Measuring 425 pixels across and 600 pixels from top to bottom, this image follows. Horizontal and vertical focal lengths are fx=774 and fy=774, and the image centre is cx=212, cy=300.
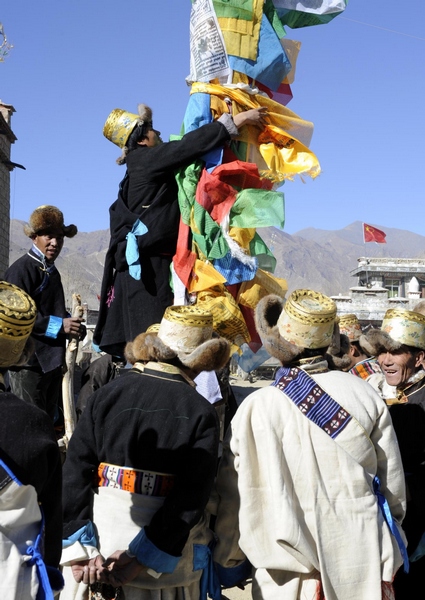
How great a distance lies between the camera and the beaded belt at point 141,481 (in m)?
3.21

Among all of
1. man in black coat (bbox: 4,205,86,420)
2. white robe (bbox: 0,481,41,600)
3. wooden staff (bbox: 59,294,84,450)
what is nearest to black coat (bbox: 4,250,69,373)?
man in black coat (bbox: 4,205,86,420)

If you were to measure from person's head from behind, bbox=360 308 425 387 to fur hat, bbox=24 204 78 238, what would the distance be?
90.8 inches

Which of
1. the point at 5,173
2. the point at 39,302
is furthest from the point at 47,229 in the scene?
the point at 5,173

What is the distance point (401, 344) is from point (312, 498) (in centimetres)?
113

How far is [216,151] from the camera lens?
4.76m

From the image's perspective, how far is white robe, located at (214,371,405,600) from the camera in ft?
10.2

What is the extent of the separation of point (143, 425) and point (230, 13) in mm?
2946

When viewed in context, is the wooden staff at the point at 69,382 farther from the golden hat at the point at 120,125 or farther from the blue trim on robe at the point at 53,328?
the golden hat at the point at 120,125

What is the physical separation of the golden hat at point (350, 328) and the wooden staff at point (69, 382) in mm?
1967

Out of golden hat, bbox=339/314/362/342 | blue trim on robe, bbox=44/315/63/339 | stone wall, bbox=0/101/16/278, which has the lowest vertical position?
blue trim on robe, bbox=44/315/63/339

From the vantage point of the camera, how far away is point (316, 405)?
3.17m

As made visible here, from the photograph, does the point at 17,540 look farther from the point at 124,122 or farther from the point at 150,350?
the point at 124,122

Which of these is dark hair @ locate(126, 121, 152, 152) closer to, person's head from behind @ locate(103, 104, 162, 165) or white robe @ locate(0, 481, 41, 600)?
person's head from behind @ locate(103, 104, 162, 165)

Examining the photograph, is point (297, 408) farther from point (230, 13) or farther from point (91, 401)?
point (230, 13)
